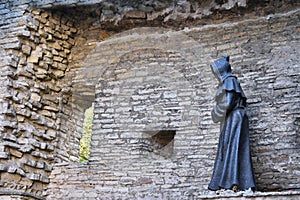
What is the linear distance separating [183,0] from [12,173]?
301 centimetres

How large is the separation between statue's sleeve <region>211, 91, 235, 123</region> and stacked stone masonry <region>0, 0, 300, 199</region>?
0.74 metres

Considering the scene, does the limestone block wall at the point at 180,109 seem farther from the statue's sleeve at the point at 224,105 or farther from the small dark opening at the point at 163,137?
the statue's sleeve at the point at 224,105

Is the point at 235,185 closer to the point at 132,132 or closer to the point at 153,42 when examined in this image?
the point at 132,132

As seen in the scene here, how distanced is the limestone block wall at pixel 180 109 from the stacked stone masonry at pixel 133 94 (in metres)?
0.01

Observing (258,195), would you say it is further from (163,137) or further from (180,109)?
(163,137)

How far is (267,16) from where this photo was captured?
22.4 ft

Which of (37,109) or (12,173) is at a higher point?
(37,109)

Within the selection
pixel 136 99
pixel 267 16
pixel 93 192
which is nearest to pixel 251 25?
pixel 267 16

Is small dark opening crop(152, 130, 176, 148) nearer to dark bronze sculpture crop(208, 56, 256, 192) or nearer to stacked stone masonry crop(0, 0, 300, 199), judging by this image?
stacked stone masonry crop(0, 0, 300, 199)

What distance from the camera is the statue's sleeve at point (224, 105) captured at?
18.3 feet

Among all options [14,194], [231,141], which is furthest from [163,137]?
[14,194]

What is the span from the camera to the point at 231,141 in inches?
214

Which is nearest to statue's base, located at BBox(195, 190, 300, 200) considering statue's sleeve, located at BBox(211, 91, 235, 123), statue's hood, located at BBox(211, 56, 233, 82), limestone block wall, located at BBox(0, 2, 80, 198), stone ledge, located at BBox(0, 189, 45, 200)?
statue's sleeve, located at BBox(211, 91, 235, 123)

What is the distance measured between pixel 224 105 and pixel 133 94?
69.8 inches
